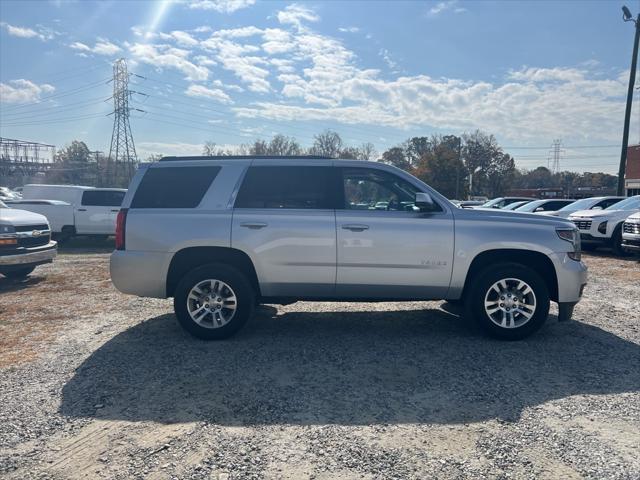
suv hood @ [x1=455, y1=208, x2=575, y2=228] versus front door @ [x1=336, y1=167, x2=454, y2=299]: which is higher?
suv hood @ [x1=455, y1=208, x2=575, y2=228]

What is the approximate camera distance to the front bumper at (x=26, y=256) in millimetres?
7871

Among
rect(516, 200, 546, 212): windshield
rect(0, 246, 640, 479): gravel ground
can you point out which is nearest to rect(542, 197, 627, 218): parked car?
rect(516, 200, 546, 212): windshield

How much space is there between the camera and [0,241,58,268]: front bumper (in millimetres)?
7871

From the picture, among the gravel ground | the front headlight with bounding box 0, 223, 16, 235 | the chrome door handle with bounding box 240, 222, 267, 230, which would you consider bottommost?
the gravel ground

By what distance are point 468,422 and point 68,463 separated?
284 cm

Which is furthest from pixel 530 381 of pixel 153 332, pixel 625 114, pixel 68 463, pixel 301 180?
pixel 625 114

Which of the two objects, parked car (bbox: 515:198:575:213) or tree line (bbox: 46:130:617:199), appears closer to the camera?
parked car (bbox: 515:198:575:213)

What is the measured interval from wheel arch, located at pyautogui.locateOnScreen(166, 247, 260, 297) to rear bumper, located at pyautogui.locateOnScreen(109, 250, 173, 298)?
0.30 ft

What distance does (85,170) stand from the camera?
74.8 m

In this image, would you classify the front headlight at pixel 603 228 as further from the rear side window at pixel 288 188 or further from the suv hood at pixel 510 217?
the rear side window at pixel 288 188

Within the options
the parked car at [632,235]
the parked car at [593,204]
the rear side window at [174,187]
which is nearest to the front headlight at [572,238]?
the rear side window at [174,187]

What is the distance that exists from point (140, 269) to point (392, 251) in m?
2.95

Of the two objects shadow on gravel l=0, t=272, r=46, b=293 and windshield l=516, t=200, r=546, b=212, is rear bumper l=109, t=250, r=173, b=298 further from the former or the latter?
windshield l=516, t=200, r=546, b=212

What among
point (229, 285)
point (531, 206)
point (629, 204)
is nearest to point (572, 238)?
point (229, 285)
